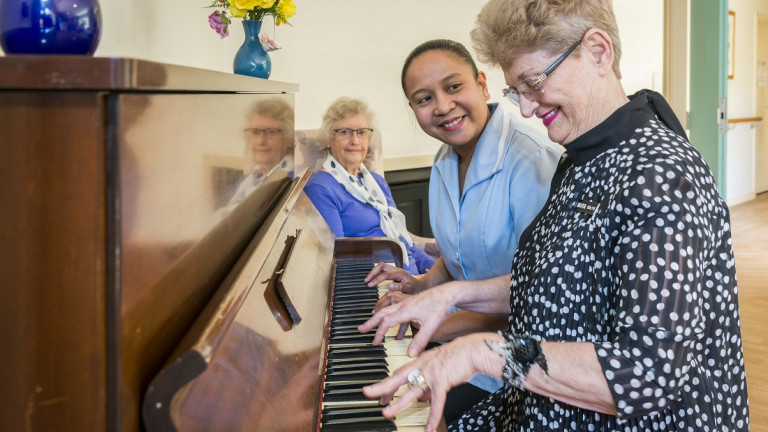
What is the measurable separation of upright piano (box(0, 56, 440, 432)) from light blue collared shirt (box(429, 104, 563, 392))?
105 cm

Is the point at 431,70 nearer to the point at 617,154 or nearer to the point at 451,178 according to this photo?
the point at 451,178

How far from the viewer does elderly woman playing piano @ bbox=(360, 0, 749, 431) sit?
0.93 metres

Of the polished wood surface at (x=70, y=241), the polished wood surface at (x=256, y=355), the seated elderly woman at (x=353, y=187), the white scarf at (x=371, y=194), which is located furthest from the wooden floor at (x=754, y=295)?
the polished wood surface at (x=70, y=241)

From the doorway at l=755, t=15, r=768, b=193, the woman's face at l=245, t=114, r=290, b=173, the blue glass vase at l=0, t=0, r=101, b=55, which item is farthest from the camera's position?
the doorway at l=755, t=15, r=768, b=193

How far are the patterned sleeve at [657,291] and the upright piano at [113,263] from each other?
505mm

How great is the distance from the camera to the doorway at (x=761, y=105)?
32.2ft

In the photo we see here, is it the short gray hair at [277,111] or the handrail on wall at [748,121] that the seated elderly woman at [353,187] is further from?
the handrail on wall at [748,121]

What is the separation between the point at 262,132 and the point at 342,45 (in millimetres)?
2929

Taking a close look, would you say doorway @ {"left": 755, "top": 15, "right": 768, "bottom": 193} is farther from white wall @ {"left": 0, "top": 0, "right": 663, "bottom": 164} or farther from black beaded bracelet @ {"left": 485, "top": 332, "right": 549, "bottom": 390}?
black beaded bracelet @ {"left": 485, "top": 332, "right": 549, "bottom": 390}

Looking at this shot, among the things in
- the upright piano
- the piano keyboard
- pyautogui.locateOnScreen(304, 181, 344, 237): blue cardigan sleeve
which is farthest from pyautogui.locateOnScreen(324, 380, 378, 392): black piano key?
pyautogui.locateOnScreen(304, 181, 344, 237): blue cardigan sleeve

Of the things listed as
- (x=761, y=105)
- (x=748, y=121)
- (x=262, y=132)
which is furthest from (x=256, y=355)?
(x=761, y=105)

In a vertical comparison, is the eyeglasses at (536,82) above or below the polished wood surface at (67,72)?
above

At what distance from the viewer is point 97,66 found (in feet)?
1.65

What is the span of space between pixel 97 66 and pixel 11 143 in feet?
0.32
